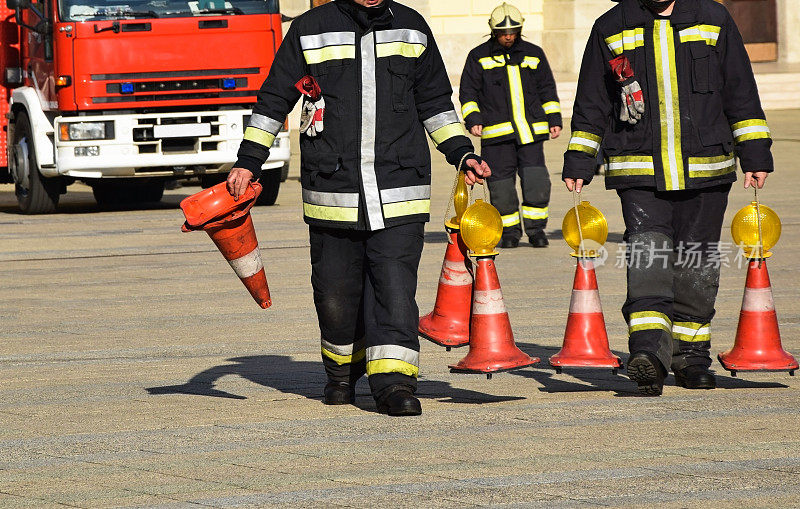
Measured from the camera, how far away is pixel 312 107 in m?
6.89

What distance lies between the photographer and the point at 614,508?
16.7ft

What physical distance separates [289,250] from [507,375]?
6105mm

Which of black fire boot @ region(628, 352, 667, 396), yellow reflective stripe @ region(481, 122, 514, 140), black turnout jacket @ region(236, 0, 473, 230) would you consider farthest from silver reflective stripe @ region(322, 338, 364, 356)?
yellow reflective stripe @ region(481, 122, 514, 140)

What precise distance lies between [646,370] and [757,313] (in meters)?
0.75

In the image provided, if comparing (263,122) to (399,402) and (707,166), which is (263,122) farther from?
(707,166)

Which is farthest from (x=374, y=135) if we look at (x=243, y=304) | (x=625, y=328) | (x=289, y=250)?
(x=289, y=250)

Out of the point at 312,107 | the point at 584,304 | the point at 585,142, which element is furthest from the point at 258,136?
the point at 584,304

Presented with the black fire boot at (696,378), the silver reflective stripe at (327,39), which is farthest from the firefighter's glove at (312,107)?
the black fire boot at (696,378)

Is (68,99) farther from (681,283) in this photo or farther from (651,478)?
(651,478)

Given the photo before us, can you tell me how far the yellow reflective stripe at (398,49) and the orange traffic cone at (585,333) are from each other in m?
1.33

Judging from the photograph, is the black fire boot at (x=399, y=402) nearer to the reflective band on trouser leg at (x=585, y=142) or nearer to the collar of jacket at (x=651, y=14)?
the reflective band on trouser leg at (x=585, y=142)

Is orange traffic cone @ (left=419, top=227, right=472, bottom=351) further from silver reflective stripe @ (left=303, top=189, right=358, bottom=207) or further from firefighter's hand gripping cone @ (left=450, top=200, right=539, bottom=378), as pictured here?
silver reflective stripe @ (left=303, top=189, right=358, bottom=207)

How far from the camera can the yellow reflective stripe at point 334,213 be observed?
6883 millimetres

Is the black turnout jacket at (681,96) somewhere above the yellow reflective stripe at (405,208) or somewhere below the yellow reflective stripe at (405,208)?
above
